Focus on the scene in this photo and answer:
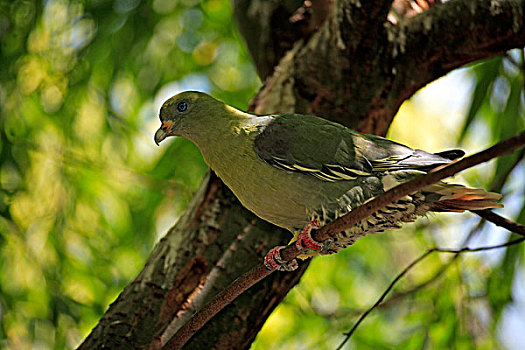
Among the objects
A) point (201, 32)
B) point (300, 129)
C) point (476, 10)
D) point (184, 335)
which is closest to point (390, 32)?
point (476, 10)

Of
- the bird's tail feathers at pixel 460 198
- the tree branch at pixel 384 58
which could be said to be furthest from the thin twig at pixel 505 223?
the tree branch at pixel 384 58

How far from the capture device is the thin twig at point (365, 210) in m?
1.24

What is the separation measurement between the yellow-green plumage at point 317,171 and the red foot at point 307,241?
0.17 feet

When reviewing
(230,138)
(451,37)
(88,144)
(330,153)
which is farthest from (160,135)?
(88,144)

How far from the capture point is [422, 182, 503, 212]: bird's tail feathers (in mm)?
1899

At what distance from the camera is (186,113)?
2463 millimetres

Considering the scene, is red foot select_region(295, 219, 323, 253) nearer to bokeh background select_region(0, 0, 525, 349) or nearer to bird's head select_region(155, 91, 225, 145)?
bird's head select_region(155, 91, 225, 145)

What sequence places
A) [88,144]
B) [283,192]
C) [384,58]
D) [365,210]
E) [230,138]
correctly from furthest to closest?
1. [88,144]
2. [384,58]
3. [230,138]
4. [283,192]
5. [365,210]

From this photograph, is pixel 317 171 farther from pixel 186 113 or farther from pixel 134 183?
pixel 134 183

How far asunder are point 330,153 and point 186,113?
0.68m

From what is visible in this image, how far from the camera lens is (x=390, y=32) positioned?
9.59 ft

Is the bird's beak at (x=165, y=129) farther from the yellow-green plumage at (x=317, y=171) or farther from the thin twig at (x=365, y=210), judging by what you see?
the thin twig at (x=365, y=210)

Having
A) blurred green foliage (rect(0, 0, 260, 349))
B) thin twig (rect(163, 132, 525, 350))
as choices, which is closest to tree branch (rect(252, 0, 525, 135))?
thin twig (rect(163, 132, 525, 350))

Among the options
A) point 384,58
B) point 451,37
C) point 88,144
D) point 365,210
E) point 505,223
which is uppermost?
point 451,37
